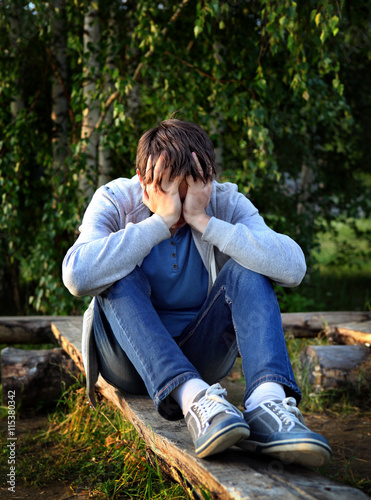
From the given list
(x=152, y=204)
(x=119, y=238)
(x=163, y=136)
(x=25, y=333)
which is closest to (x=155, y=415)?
(x=119, y=238)

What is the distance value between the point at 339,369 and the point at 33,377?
1.83 meters

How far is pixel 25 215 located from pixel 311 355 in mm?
3064

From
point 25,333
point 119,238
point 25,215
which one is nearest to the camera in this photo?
point 119,238

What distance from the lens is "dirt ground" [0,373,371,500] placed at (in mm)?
2045

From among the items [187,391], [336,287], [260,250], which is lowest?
[336,287]

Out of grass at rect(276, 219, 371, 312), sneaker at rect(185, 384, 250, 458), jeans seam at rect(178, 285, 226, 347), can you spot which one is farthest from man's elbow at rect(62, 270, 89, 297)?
grass at rect(276, 219, 371, 312)

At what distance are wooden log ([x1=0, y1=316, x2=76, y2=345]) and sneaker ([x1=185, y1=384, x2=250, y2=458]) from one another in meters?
2.32

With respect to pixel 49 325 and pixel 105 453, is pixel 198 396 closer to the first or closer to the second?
pixel 105 453

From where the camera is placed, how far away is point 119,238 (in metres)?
1.87

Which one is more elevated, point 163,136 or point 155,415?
point 163,136

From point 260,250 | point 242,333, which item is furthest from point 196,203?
point 242,333

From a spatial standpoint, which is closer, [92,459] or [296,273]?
[296,273]

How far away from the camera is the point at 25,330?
371 centimetres

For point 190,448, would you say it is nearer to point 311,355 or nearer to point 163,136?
point 163,136
